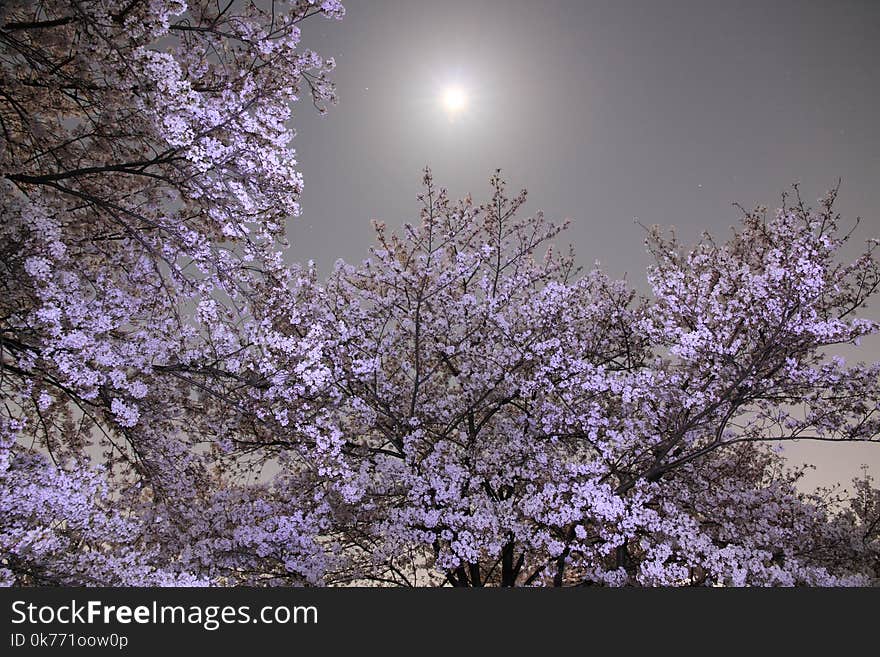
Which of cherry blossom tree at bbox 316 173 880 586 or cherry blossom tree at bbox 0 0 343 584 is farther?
cherry blossom tree at bbox 316 173 880 586

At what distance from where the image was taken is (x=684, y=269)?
1066 centimetres

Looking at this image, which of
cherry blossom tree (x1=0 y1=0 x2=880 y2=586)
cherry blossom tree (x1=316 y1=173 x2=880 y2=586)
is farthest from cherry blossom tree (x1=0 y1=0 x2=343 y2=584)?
cherry blossom tree (x1=316 y1=173 x2=880 y2=586)

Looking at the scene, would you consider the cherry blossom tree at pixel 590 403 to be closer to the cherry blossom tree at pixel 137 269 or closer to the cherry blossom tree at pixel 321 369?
the cherry blossom tree at pixel 321 369

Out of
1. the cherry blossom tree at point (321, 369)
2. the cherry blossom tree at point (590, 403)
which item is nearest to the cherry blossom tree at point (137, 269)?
the cherry blossom tree at point (321, 369)

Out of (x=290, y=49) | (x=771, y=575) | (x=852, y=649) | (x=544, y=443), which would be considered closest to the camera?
(x=852, y=649)

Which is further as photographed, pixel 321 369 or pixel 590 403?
pixel 590 403

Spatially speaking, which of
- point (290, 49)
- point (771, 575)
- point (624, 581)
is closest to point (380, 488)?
point (624, 581)

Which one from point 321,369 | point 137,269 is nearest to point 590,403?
point 321,369

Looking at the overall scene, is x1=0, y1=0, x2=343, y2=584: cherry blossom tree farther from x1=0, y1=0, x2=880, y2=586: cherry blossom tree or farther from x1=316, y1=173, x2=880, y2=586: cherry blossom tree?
x1=316, y1=173, x2=880, y2=586: cherry blossom tree

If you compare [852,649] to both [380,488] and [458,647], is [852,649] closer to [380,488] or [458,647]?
[458,647]

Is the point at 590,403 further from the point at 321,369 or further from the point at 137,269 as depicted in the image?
the point at 137,269

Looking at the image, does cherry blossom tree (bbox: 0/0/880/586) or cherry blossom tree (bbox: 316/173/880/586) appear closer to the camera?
cherry blossom tree (bbox: 0/0/880/586)

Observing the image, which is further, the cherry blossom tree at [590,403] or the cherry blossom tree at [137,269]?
the cherry blossom tree at [590,403]

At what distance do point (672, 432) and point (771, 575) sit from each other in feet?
6.66
